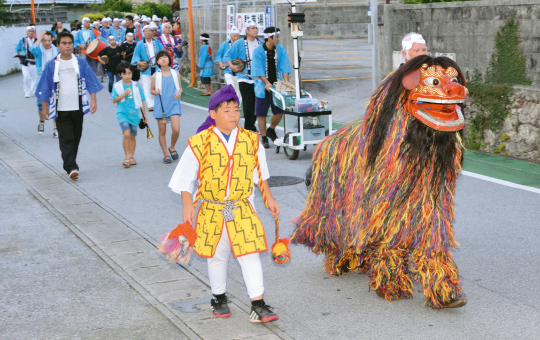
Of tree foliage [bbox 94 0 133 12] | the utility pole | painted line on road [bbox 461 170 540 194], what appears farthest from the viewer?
tree foliage [bbox 94 0 133 12]

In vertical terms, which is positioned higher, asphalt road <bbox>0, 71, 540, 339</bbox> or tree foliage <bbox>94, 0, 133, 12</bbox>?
tree foliage <bbox>94, 0, 133, 12</bbox>

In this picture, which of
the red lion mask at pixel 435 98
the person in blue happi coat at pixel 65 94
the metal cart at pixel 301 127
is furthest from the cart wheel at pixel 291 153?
the red lion mask at pixel 435 98

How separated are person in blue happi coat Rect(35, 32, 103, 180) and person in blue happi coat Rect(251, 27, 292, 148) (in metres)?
2.74

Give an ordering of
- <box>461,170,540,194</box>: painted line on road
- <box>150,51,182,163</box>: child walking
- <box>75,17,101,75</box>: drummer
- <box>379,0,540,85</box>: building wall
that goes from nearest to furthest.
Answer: <box>461,170,540,194</box>: painted line on road, <box>379,0,540,85</box>: building wall, <box>150,51,182,163</box>: child walking, <box>75,17,101,75</box>: drummer

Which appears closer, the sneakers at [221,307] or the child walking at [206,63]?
the sneakers at [221,307]

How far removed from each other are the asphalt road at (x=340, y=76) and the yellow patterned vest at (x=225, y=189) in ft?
28.8

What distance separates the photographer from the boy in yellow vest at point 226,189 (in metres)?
5.09

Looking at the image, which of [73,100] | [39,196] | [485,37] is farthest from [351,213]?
[485,37]

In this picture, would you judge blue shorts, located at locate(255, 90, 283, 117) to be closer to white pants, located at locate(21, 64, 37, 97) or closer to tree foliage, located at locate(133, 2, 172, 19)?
white pants, located at locate(21, 64, 37, 97)

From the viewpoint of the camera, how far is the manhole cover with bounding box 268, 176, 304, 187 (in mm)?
9812

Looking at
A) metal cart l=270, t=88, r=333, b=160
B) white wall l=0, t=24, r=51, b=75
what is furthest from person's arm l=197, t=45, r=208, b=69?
white wall l=0, t=24, r=51, b=75

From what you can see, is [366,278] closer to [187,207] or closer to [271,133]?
[187,207]

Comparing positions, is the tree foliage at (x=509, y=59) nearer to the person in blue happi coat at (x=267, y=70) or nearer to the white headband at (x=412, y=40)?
the person in blue happi coat at (x=267, y=70)

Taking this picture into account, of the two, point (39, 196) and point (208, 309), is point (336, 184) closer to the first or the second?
point (208, 309)
